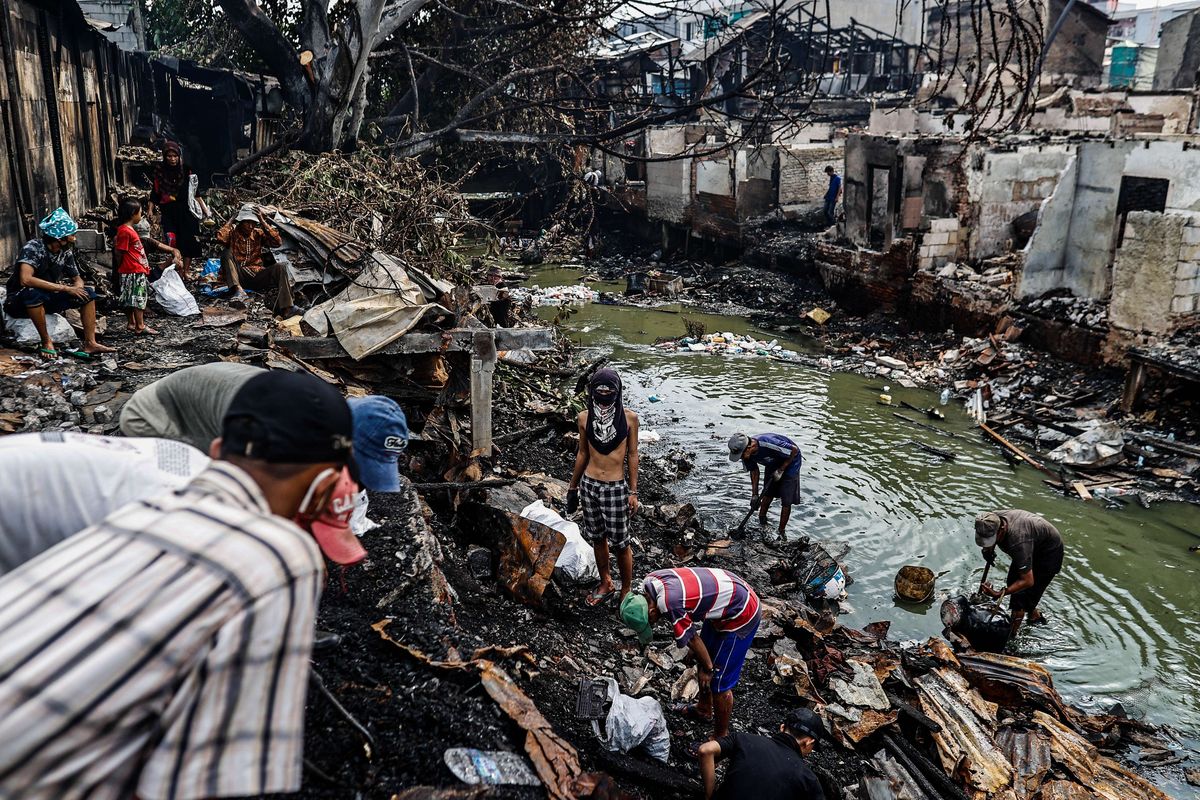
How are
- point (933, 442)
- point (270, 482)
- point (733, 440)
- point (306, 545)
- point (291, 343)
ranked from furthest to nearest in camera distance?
point (933, 442)
point (733, 440)
point (291, 343)
point (270, 482)
point (306, 545)

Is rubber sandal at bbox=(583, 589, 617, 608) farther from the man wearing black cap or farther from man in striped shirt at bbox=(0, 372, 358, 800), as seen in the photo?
man in striped shirt at bbox=(0, 372, 358, 800)

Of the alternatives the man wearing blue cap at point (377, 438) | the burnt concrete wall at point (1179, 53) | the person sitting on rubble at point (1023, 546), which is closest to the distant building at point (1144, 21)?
the burnt concrete wall at point (1179, 53)

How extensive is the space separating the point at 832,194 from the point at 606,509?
630 inches

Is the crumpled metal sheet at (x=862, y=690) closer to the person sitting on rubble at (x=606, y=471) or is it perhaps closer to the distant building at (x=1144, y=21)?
the person sitting on rubble at (x=606, y=471)

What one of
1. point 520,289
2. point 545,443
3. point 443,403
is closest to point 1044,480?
point 545,443

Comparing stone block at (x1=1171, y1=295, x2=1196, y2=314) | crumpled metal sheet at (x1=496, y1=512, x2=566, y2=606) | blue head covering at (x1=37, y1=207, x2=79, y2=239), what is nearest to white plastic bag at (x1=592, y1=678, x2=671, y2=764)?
crumpled metal sheet at (x1=496, y1=512, x2=566, y2=606)

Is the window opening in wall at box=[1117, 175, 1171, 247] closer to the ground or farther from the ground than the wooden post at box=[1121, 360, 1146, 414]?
farther from the ground

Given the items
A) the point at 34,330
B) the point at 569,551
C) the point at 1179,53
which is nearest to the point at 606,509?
the point at 569,551

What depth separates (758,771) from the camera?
3.77 meters

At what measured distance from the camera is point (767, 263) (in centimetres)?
2014

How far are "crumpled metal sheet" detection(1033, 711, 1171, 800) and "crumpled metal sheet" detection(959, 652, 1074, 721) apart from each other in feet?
1.13

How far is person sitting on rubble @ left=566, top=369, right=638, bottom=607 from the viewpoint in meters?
5.73

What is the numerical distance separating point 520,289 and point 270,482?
18453mm

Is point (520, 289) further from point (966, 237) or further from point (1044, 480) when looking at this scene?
point (1044, 480)
